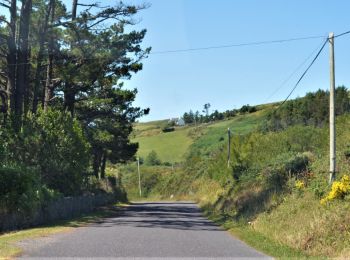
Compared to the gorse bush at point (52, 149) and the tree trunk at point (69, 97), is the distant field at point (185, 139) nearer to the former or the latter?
the tree trunk at point (69, 97)

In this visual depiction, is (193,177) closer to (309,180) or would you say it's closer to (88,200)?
(88,200)

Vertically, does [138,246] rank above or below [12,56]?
below

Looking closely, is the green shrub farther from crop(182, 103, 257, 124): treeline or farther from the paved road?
crop(182, 103, 257, 124): treeline

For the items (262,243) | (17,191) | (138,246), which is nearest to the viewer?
(138,246)

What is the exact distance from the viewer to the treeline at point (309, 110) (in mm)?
66750

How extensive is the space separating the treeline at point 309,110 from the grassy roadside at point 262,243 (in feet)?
146

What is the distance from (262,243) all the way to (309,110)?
63962 millimetres

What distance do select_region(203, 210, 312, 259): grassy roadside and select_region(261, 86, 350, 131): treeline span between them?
44506 mm

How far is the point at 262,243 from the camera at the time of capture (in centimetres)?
1684

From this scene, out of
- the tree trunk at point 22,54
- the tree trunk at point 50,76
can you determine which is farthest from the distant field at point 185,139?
the tree trunk at point 22,54

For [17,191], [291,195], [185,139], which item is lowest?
[291,195]

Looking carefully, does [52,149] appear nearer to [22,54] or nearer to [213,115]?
[22,54]

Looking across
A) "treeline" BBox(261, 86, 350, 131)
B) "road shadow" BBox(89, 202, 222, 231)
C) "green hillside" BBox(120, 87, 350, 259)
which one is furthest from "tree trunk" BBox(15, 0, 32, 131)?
"treeline" BBox(261, 86, 350, 131)

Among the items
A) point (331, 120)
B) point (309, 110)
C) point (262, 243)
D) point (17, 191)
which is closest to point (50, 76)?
point (17, 191)
